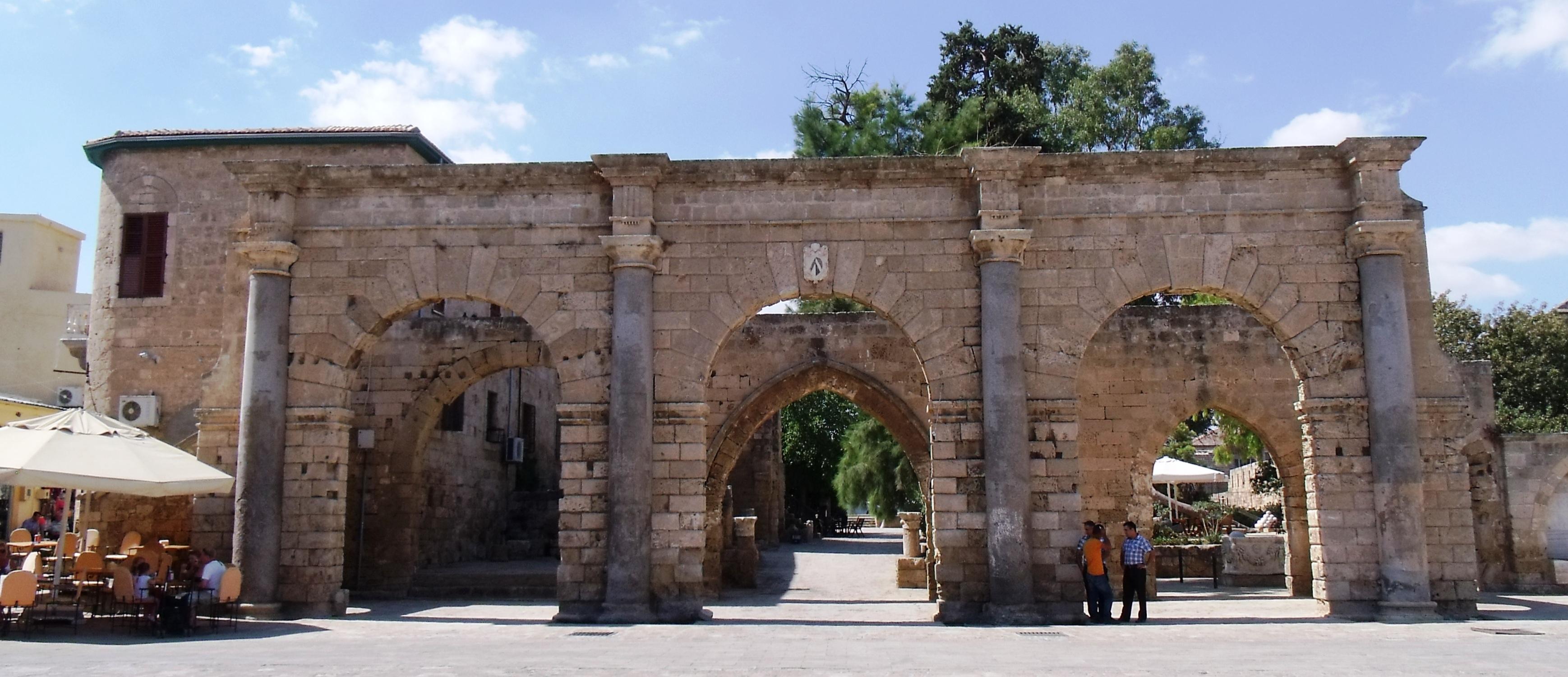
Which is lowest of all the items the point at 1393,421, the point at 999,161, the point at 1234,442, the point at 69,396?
the point at 1393,421

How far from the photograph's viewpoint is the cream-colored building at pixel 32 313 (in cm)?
2808

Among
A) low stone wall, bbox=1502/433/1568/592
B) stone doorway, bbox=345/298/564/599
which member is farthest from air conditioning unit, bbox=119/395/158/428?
low stone wall, bbox=1502/433/1568/592

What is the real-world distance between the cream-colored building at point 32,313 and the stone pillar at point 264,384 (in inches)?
763

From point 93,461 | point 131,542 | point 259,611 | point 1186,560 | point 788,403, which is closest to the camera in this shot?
point 93,461

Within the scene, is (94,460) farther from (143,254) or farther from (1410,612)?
(1410,612)

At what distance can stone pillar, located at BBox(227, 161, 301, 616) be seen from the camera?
1191 centimetres

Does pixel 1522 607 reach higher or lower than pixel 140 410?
lower

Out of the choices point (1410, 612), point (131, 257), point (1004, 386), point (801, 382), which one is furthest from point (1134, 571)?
point (131, 257)

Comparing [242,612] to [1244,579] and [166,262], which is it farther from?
[1244,579]

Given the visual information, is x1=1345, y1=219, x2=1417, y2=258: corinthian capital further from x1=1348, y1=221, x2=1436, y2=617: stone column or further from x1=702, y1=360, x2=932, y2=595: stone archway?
x1=702, y1=360, x2=932, y2=595: stone archway

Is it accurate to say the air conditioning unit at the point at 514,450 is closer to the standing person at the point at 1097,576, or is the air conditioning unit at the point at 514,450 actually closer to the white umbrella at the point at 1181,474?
the white umbrella at the point at 1181,474

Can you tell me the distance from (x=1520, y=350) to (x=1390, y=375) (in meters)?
15.9

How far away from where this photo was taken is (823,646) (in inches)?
375

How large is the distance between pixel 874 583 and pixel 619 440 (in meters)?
8.10
